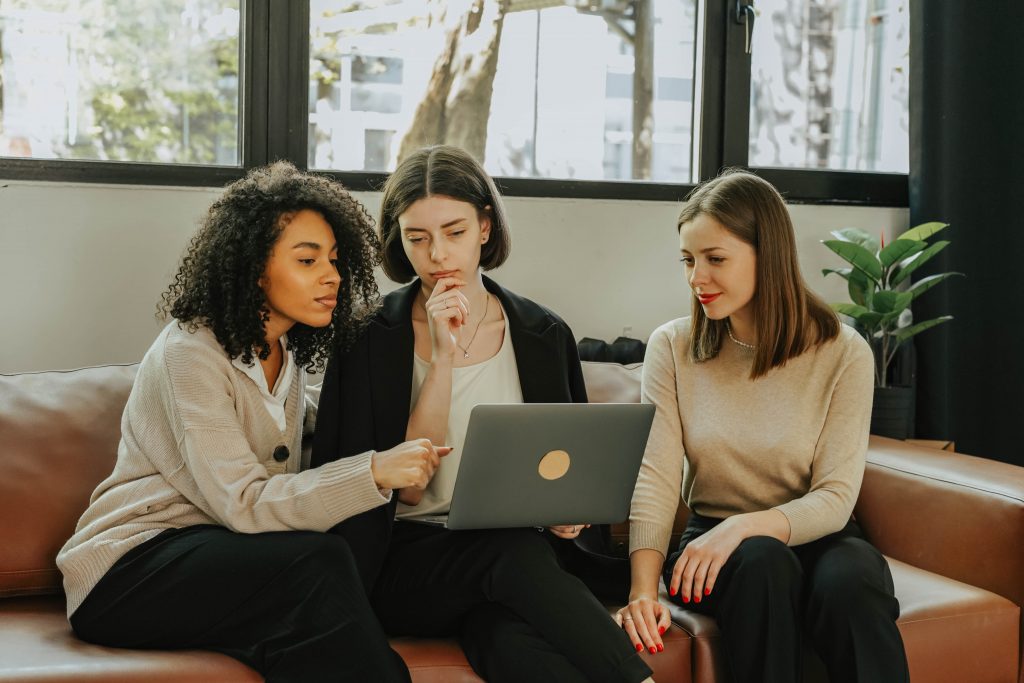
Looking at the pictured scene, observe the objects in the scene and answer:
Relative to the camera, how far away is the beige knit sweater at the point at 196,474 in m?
1.46

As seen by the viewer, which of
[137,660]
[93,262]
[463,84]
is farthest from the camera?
[463,84]

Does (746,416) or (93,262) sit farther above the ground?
(93,262)

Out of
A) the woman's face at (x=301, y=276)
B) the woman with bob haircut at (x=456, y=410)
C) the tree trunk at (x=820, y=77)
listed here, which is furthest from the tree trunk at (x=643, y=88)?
the woman's face at (x=301, y=276)

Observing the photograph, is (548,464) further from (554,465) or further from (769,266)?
(769,266)

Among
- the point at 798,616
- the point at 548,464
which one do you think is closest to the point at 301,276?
the point at 548,464

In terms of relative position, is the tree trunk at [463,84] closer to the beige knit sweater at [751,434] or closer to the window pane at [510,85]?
the window pane at [510,85]

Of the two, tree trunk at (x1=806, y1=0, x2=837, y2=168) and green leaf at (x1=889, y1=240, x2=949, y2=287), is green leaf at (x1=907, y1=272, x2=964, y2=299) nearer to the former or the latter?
green leaf at (x1=889, y1=240, x2=949, y2=287)

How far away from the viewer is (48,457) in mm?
1755

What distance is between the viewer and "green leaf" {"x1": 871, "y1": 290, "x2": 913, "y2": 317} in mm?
2389

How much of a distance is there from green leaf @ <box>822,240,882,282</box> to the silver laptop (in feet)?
3.67

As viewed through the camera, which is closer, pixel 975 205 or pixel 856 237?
pixel 856 237

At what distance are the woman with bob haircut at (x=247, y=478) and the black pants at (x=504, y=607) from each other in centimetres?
16

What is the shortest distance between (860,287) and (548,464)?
133cm

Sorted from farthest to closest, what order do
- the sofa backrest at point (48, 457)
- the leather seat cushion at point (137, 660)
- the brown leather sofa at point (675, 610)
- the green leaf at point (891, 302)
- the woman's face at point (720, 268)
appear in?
the green leaf at point (891, 302) → the woman's face at point (720, 268) → the sofa backrest at point (48, 457) → the brown leather sofa at point (675, 610) → the leather seat cushion at point (137, 660)
